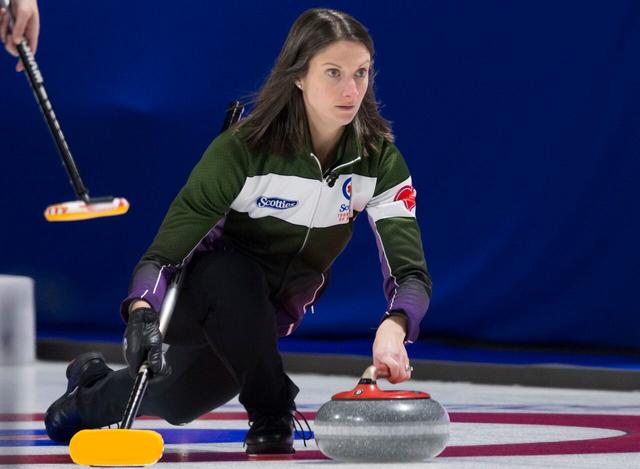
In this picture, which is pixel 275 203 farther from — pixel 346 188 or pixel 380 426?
pixel 380 426

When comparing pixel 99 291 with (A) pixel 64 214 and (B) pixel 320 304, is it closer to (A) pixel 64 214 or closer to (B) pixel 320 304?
(B) pixel 320 304

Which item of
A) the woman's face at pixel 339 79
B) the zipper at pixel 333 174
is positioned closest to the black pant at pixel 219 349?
the zipper at pixel 333 174

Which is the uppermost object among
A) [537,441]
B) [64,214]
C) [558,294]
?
[64,214]

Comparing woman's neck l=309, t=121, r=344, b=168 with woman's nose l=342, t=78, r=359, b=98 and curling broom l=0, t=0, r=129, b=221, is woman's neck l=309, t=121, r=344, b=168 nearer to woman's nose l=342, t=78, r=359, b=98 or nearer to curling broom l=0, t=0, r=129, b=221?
woman's nose l=342, t=78, r=359, b=98

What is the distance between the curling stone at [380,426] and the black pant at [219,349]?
238 mm

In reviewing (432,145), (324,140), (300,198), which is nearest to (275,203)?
(300,198)

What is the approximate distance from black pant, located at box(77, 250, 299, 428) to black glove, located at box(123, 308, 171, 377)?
0.24 m

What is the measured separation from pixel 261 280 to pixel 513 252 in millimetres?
2945

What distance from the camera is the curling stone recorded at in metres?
1.99

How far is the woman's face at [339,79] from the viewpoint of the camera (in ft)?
7.45

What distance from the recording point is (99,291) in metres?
6.02

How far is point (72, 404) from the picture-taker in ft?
8.47

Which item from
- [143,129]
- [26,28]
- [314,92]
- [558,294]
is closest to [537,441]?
[314,92]

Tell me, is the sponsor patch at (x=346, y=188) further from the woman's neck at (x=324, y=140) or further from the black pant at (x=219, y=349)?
the black pant at (x=219, y=349)
